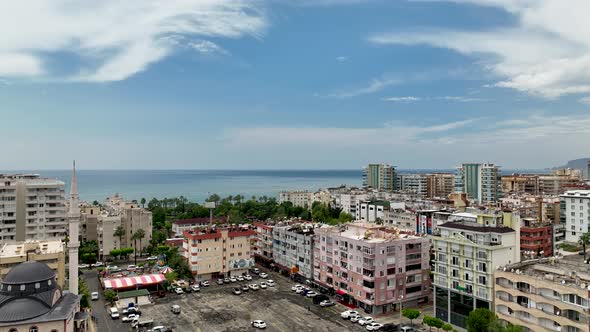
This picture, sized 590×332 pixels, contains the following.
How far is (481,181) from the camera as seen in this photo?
135 metres

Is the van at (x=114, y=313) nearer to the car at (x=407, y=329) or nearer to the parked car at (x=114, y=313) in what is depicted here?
the parked car at (x=114, y=313)

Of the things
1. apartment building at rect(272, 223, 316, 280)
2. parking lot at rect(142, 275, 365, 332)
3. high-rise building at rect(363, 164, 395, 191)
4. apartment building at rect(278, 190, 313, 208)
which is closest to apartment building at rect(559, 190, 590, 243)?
apartment building at rect(272, 223, 316, 280)

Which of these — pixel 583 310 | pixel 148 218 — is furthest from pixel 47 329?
pixel 148 218

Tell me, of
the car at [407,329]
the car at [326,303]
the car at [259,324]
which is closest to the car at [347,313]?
the car at [326,303]

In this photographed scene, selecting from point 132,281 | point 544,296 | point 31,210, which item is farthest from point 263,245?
point 544,296

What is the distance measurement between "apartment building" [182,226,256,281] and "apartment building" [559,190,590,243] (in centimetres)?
5590

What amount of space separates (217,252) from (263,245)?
11.5m

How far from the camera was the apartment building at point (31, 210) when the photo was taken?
61.9 metres

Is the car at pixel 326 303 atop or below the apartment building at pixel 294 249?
below

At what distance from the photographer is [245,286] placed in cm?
5588

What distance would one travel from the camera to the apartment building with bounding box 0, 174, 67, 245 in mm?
61906

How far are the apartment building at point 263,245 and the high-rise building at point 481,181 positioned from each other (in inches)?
3210

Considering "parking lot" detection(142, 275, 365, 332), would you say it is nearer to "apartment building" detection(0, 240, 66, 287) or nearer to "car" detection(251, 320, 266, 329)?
"car" detection(251, 320, 266, 329)

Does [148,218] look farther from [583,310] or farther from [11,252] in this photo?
[583,310]
